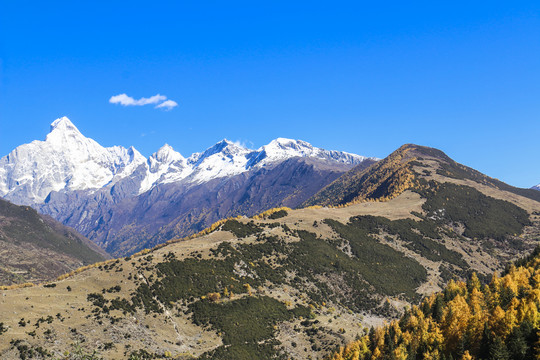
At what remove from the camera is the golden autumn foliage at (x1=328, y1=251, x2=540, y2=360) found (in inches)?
3219

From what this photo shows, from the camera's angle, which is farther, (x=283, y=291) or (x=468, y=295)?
(x=283, y=291)

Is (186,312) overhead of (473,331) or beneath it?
overhead

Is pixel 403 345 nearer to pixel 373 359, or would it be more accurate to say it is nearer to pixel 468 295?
pixel 373 359

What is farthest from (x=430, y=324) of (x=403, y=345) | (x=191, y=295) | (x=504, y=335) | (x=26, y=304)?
(x=26, y=304)

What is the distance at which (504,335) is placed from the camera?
8562 centimetres

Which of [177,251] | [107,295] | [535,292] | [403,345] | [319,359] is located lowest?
[319,359]

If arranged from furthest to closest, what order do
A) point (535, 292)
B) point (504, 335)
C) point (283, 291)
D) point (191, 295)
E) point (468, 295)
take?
1. point (283, 291)
2. point (191, 295)
3. point (468, 295)
4. point (535, 292)
5. point (504, 335)

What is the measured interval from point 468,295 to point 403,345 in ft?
151

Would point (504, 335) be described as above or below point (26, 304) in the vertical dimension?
below

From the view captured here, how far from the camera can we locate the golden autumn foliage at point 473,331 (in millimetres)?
81750

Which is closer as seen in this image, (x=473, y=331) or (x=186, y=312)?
(x=473, y=331)

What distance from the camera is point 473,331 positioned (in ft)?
304

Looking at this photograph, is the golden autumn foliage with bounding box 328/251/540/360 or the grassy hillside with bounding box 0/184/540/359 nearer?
the golden autumn foliage with bounding box 328/251/540/360

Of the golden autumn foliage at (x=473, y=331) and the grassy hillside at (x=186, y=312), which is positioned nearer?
the golden autumn foliage at (x=473, y=331)
